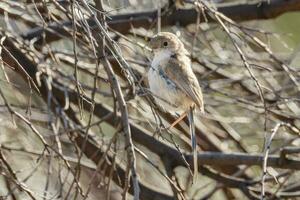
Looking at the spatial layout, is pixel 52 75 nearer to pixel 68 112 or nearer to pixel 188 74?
pixel 68 112

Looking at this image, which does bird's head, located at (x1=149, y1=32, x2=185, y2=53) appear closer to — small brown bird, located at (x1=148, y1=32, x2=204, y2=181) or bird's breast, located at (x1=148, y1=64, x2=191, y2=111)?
small brown bird, located at (x1=148, y1=32, x2=204, y2=181)

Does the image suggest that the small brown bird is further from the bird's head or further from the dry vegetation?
the dry vegetation

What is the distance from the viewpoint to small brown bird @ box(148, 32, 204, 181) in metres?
5.03

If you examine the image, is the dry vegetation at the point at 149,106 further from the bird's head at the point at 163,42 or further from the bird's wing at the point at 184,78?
the bird's wing at the point at 184,78

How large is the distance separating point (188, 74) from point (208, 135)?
2.62ft

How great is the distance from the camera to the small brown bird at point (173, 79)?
16.5 ft

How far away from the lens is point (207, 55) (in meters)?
6.27

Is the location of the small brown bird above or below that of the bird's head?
below

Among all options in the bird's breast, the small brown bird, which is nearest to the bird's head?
the small brown bird

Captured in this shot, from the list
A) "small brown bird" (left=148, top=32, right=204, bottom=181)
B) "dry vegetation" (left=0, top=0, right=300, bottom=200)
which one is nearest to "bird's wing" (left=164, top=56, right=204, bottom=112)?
"small brown bird" (left=148, top=32, right=204, bottom=181)

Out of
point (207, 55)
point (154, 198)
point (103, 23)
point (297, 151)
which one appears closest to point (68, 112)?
point (154, 198)

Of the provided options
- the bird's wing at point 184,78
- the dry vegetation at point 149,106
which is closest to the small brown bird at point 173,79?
the bird's wing at point 184,78

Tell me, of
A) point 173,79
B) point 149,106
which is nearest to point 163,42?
point 173,79

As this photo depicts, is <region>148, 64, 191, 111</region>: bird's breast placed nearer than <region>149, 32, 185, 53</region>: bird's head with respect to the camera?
Yes
